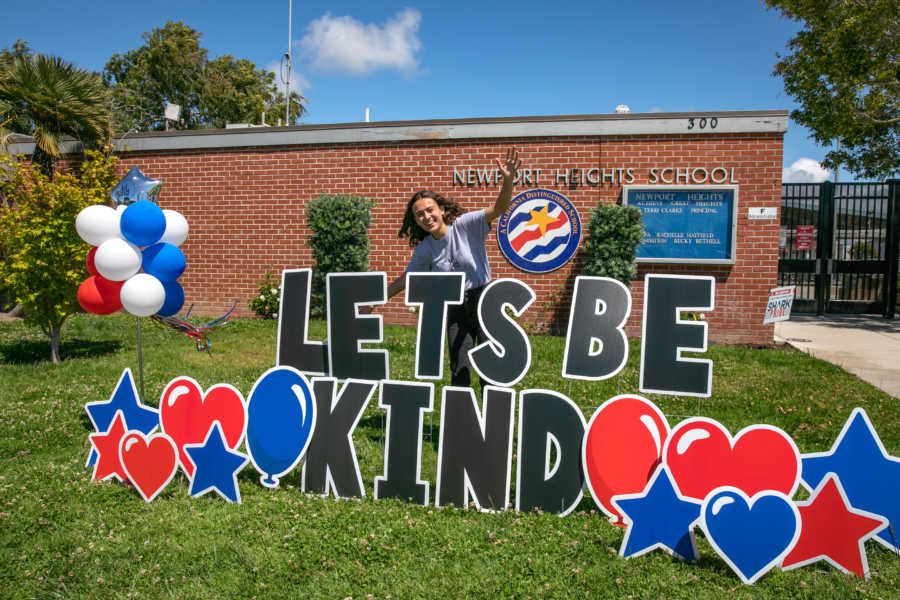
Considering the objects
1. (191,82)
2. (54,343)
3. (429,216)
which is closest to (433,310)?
(429,216)

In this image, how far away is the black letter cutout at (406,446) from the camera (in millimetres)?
3467

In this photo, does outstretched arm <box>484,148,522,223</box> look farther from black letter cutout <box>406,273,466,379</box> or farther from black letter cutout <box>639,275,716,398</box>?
black letter cutout <box>639,275,716,398</box>

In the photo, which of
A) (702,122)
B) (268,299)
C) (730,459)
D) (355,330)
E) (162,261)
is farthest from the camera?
(268,299)

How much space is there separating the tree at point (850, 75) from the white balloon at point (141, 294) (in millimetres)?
11297

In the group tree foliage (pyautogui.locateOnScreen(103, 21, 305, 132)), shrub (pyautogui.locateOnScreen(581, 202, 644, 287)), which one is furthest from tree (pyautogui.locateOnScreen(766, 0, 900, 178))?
tree foliage (pyautogui.locateOnScreen(103, 21, 305, 132))

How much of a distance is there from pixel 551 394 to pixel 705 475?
2.97 ft

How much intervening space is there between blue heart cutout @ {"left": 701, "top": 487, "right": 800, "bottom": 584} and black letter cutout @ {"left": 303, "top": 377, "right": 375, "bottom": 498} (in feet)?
Answer: 6.58

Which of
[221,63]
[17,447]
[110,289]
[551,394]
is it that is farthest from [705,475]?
[221,63]

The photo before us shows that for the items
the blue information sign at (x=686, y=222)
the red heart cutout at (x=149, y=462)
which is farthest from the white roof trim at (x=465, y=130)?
the red heart cutout at (x=149, y=462)

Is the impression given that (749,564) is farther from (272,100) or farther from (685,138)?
(272,100)

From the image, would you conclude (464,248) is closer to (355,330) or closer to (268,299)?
(355,330)

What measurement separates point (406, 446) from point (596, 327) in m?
1.37

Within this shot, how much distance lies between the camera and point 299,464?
3.94 metres

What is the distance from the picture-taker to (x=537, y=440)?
3332mm
